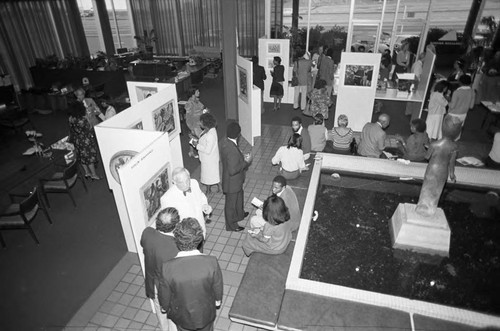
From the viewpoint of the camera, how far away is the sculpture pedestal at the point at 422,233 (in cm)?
356

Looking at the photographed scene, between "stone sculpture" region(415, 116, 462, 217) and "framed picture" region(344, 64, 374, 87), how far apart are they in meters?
4.29

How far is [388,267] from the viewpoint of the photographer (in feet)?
11.5

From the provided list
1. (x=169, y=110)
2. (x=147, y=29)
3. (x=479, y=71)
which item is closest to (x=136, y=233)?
(x=169, y=110)

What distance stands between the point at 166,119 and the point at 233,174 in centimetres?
180

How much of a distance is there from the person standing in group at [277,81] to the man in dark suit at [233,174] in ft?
16.3

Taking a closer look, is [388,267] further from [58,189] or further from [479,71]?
[479,71]

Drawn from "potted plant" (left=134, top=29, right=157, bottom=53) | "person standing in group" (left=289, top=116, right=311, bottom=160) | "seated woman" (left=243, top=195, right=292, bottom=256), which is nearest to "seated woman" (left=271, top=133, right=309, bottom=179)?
"person standing in group" (left=289, top=116, right=311, bottom=160)

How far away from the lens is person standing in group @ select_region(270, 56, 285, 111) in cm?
895

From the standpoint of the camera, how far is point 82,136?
5.74 m

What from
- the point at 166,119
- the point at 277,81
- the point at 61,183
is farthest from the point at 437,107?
the point at 61,183

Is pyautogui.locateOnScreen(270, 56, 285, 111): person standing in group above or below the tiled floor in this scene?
above

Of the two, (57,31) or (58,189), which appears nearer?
(58,189)

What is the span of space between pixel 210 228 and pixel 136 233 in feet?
5.28

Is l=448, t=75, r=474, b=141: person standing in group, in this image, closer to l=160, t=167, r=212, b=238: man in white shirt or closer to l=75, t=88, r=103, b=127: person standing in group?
l=160, t=167, r=212, b=238: man in white shirt
